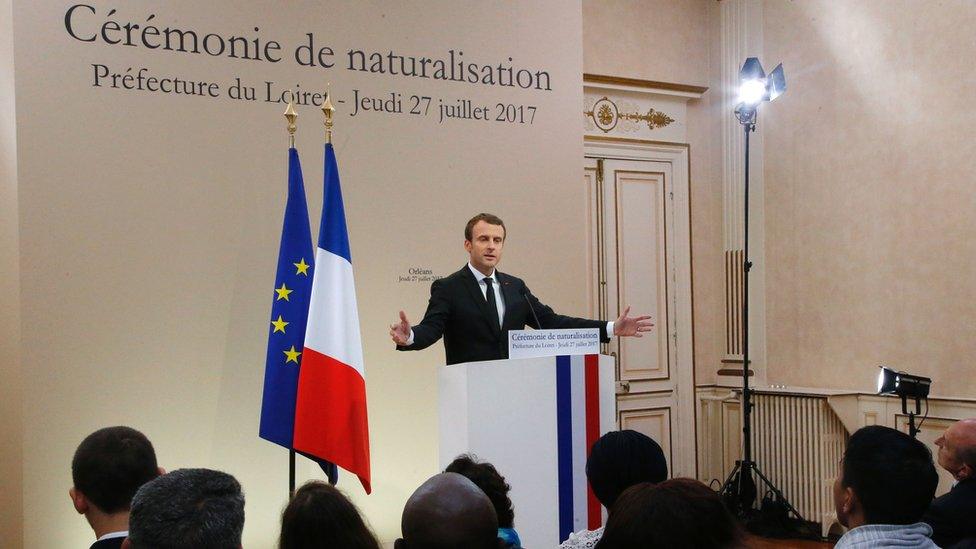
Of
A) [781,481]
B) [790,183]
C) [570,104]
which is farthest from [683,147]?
[781,481]

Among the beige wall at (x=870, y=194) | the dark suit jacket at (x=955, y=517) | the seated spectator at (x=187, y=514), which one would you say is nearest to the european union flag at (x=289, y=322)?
the seated spectator at (x=187, y=514)

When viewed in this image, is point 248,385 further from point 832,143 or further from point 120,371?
point 832,143

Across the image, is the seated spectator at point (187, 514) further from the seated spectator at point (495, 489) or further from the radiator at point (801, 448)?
the radiator at point (801, 448)

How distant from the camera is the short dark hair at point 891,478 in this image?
1851 mm

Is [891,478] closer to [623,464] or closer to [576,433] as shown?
[623,464]

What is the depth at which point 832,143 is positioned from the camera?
571 centimetres

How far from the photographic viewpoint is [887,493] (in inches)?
73.1

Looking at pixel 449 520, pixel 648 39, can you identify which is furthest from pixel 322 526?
Result: pixel 648 39

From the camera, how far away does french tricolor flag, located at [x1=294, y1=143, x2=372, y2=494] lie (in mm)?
3389

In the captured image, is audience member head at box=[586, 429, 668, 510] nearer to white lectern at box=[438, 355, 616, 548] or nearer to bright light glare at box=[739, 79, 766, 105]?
white lectern at box=[438, 355, 616, 548]

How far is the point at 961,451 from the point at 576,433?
127cm

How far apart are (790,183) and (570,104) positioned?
195 centimetres

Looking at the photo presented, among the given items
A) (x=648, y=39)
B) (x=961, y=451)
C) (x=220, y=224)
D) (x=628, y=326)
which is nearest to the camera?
(x=961, y=451)

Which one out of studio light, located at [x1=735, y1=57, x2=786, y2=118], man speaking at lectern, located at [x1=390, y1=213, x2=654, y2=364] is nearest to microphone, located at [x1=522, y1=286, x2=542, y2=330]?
man speaking at lectern, located at [x1=390, y1=213, x2=654, y2=364]
